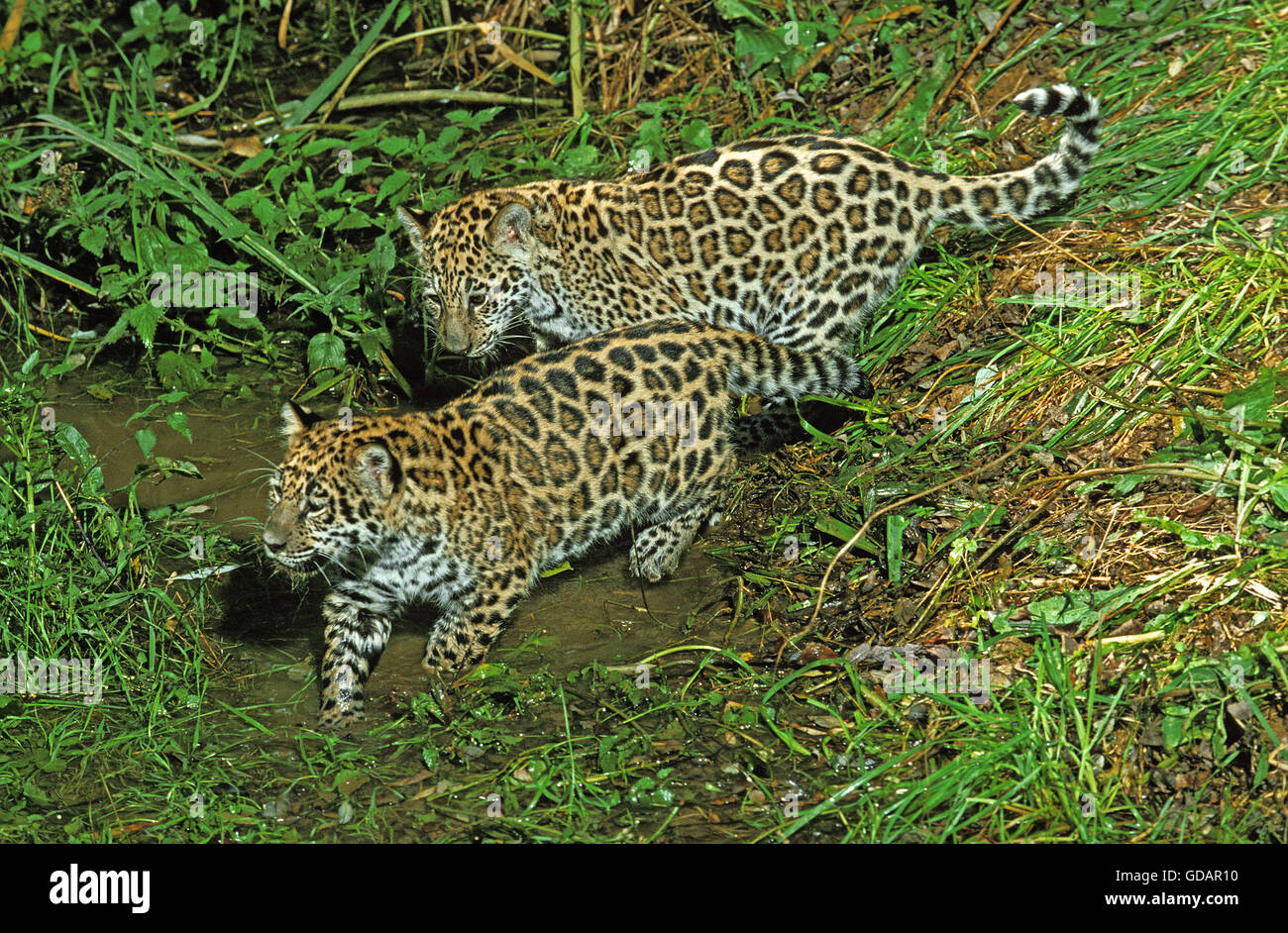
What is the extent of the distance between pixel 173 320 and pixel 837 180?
4268 mm

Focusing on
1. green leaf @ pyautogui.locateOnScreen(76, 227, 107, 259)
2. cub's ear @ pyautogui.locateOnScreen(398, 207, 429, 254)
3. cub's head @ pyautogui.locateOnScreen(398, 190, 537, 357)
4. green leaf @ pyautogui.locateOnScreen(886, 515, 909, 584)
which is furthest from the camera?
green leaf @ pyautogui.locateOnScreen(76, 227, 107, 259)

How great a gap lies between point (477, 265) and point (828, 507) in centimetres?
249

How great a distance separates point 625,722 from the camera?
252 inches

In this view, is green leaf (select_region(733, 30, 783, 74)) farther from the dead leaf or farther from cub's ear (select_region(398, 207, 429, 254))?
the dead leaf

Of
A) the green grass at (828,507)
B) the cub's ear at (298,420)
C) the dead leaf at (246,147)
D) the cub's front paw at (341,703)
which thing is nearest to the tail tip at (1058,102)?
the green grass at (828,507)

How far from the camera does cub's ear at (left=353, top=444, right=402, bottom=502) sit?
251 inches

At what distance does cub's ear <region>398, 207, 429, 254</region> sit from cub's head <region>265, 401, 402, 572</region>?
2111 mm

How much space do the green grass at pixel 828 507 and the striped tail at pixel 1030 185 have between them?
1.11ft

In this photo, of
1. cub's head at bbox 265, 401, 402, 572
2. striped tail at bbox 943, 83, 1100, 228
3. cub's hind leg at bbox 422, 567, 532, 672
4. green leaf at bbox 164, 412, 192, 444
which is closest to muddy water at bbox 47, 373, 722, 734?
cub's hind leg at bbox 422, 567, 532, 672

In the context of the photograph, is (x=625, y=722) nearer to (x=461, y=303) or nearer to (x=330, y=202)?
(x=461, y=303)

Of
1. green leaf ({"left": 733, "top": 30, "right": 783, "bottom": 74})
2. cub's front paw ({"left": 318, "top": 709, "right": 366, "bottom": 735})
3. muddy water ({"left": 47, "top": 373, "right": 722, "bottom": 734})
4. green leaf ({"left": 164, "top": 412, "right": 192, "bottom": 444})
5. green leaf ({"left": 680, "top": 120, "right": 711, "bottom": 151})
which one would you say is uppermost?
green leaf ({"left": 733, "top": 30, "right": 783, "bottom": 74})

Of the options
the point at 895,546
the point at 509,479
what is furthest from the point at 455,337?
the point at 895,546

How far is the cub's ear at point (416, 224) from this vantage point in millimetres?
8320
